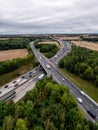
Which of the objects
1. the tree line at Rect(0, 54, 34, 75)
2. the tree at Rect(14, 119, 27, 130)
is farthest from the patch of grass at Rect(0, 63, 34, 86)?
the tree at Rect(14, 119, 27, 130)

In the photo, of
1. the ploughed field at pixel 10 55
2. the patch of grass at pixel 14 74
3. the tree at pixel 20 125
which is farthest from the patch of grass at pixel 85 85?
→ the ploughed field at pixel 10 55

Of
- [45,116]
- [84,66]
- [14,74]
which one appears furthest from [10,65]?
[45,116]

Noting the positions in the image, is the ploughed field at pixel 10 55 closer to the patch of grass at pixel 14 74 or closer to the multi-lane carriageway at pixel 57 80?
the patch of grass at pixel 14 74

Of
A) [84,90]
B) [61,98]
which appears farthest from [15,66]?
[61,98]

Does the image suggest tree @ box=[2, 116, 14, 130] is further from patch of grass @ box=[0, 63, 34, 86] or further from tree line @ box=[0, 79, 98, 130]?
patch of grass @ box=[0, 63, 34, 86]

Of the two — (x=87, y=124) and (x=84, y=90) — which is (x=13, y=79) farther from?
(x=87, y=124)
